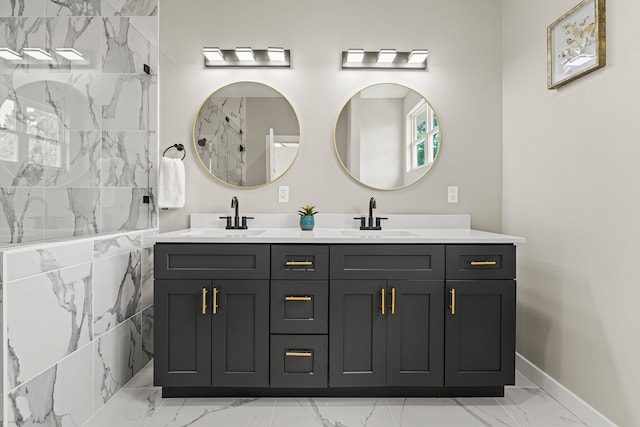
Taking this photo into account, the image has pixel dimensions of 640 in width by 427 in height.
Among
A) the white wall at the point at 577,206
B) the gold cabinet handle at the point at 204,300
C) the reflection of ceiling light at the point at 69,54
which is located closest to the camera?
the white wall at the point at 577,206

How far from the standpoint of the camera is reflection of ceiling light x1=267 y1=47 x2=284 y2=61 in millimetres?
2535

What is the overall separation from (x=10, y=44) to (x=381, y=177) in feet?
7.43

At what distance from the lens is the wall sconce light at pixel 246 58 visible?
8.38 ft

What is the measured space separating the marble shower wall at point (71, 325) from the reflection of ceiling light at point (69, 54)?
108cm

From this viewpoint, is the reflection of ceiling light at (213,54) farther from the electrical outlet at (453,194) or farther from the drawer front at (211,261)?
the electrical outlet at (453,194)

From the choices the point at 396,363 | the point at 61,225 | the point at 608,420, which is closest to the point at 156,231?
the point at 61,225

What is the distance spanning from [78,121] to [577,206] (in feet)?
9.07

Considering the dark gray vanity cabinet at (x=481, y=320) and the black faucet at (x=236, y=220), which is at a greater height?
the black faucet at (x=236, y=220)

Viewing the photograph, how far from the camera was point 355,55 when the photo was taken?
2557 millimetres

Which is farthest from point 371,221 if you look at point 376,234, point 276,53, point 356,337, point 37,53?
point 37,53

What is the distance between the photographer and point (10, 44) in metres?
2.10

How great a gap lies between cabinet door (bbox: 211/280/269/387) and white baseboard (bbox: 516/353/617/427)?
4.99 feet

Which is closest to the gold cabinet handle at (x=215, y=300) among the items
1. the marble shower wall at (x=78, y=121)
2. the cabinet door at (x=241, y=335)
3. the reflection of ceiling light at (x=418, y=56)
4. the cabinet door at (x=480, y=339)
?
the cabinet door at (x=241, y=335)

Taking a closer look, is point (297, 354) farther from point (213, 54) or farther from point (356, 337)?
point (213, 54)
